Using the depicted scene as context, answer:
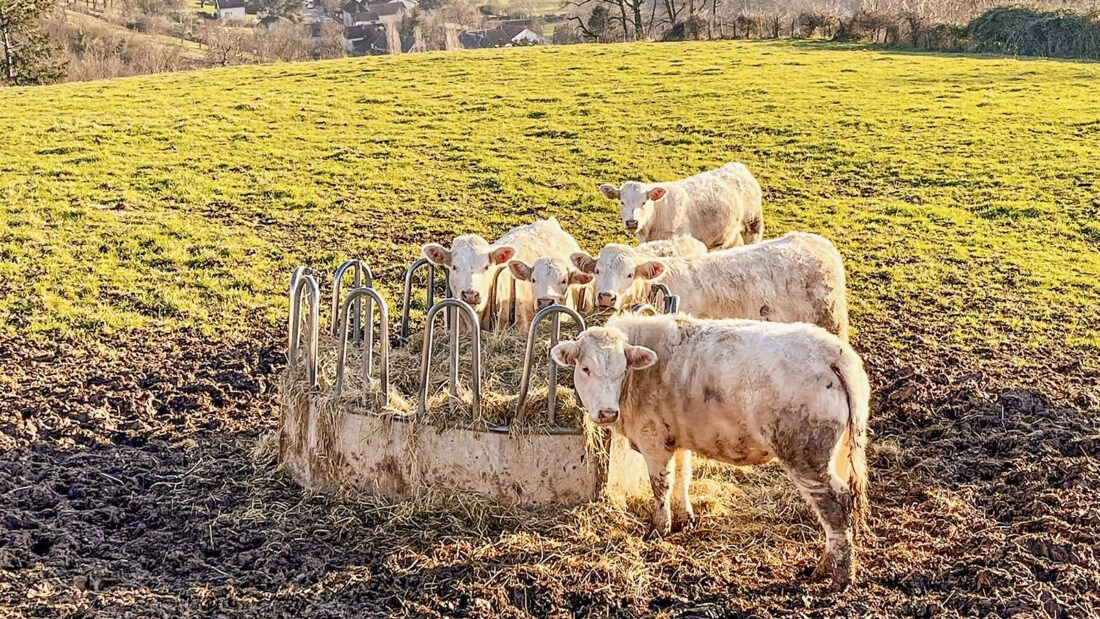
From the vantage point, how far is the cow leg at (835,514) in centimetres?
644

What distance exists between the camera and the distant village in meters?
62.4

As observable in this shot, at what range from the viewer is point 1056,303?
42.7ft

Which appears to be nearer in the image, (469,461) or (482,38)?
(469,461)

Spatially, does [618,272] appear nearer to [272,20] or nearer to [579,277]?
[579,277]

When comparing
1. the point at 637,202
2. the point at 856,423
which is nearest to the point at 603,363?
the point at 856,423

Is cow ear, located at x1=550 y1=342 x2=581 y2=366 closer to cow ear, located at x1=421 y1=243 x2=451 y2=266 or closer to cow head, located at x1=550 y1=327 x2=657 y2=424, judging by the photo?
cow head, located at x1=550 y1=327 x2=657 y2=424

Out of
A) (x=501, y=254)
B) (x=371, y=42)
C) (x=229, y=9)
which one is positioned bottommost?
(x=501, y=254)

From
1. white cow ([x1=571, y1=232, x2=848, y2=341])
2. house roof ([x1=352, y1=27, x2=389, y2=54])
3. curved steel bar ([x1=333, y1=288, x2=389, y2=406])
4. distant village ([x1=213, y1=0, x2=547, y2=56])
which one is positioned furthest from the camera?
house roof ([x1=352, y1=27, x2=389, y2=54])

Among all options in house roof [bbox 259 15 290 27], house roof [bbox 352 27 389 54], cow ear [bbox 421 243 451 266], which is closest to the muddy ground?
cow ear [bbox 421 243 451 266]

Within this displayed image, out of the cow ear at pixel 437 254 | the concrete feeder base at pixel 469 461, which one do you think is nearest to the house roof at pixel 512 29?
the cow ear at pixel 437 254

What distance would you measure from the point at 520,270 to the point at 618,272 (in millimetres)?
935

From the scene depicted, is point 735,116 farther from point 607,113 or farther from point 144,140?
point 144,140

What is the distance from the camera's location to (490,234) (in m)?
16.4

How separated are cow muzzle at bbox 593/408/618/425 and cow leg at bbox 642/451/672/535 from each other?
694 mm
